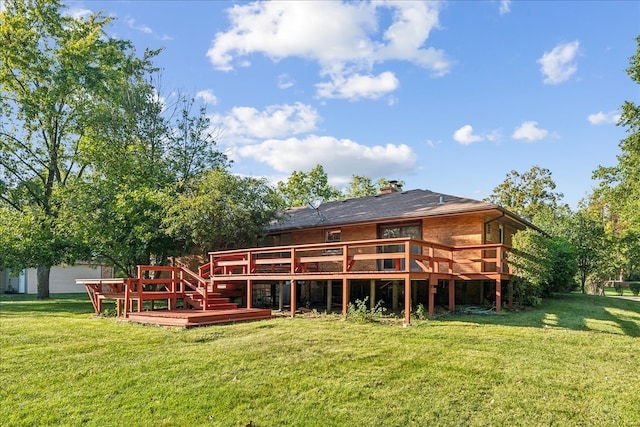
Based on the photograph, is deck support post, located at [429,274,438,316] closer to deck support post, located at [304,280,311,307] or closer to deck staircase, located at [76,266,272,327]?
deck staircase, located at [76,266,272,327]

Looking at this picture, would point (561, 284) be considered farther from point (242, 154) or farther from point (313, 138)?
point (313, 138)

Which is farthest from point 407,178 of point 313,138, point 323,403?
point 323,403

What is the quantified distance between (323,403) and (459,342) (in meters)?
3.69

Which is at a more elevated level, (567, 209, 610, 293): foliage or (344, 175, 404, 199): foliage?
(344, 175, 404, 199): foliage

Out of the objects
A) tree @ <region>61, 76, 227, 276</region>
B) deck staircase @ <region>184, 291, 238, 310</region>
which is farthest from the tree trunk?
deck staircase @ <region>184, 291, 238, 310</region>

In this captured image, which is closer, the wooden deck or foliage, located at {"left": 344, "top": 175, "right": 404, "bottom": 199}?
the wooden deck

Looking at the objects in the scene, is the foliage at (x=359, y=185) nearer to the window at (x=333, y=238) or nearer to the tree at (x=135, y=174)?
the tree at (x=135, y=174)

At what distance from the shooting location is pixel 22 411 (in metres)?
5.25

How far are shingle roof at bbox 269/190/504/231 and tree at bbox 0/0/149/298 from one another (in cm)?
1160

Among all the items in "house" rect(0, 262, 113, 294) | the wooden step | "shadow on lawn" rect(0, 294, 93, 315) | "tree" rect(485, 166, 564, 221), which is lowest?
"house" rect(0, 262, 113, 294)

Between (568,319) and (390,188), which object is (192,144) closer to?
(390,188)

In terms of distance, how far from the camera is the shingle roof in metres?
14.2

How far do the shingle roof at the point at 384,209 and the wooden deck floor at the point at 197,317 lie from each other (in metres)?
5.69

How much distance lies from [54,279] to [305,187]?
901 inches
